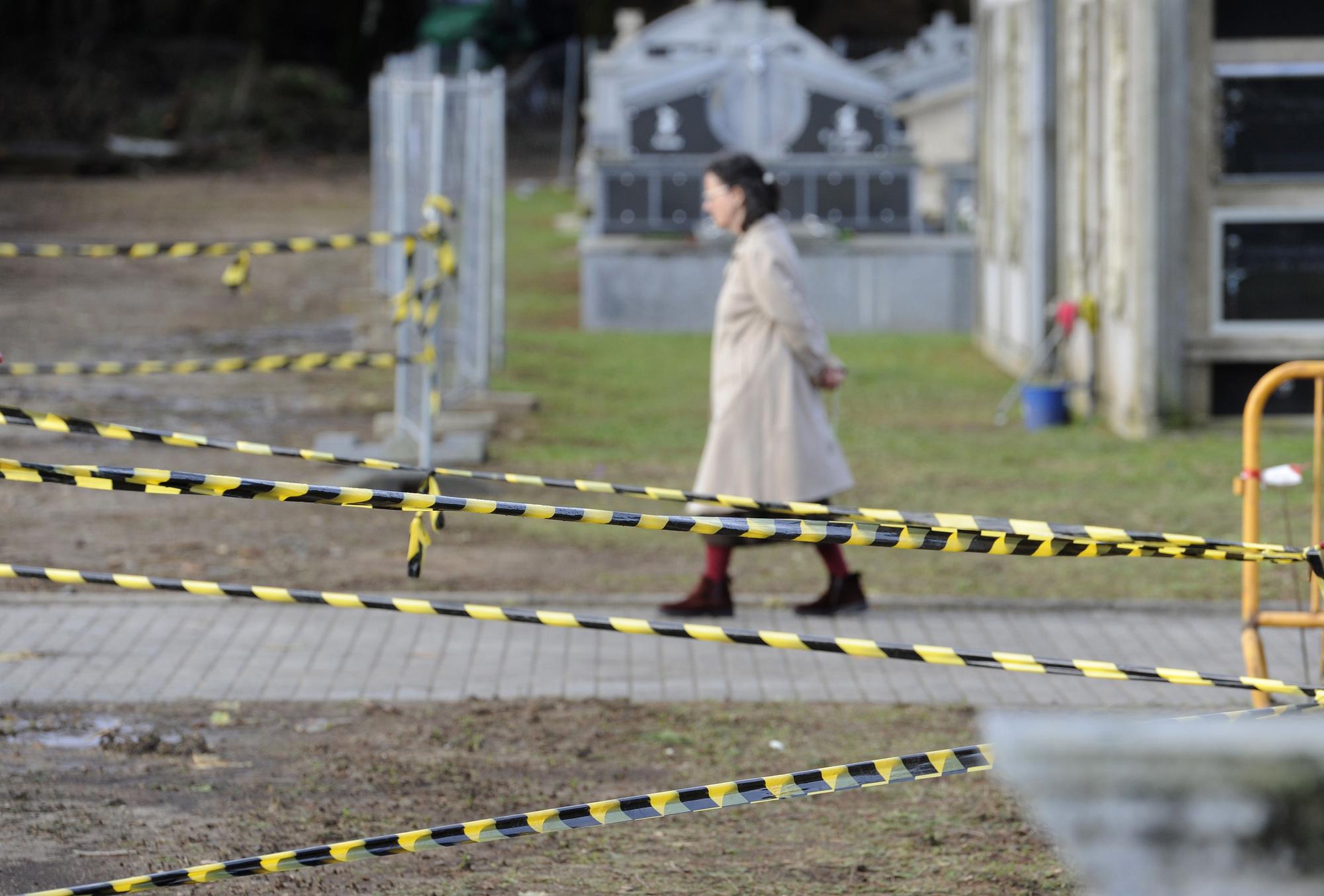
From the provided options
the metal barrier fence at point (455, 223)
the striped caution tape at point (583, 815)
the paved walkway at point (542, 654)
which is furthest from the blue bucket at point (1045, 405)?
the striped caution tape at point (583, 815)

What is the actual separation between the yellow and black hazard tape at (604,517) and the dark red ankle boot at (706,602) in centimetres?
332

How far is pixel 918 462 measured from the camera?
1110 centimetres

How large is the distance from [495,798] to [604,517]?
1.71 meters

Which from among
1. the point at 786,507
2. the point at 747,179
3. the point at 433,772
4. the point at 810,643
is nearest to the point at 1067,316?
the point at 747,179

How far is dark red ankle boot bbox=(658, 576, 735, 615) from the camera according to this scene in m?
7.28

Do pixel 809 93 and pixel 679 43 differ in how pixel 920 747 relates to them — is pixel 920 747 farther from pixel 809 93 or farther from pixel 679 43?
pixel 679 43

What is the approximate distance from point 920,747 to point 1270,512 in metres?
4.46

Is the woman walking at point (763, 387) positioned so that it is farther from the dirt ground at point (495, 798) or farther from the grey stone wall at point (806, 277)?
the grey stone wall at point (806, 277)

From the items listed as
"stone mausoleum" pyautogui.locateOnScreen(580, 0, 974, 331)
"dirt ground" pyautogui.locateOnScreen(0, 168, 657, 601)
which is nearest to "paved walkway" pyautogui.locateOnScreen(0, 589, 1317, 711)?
"dirt ground" pyautogui.locateOnScreen(0, 168, 657, 601)

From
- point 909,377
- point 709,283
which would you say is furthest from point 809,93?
point 909,377

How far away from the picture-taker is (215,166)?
130 ft

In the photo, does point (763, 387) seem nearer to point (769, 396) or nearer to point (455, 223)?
point (769, 396)

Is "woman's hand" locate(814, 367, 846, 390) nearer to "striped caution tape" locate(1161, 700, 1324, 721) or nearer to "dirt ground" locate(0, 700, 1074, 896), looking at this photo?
"dirt ground" locate(0, 700, 1074, 896)

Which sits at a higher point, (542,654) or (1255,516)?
(1255,516)
